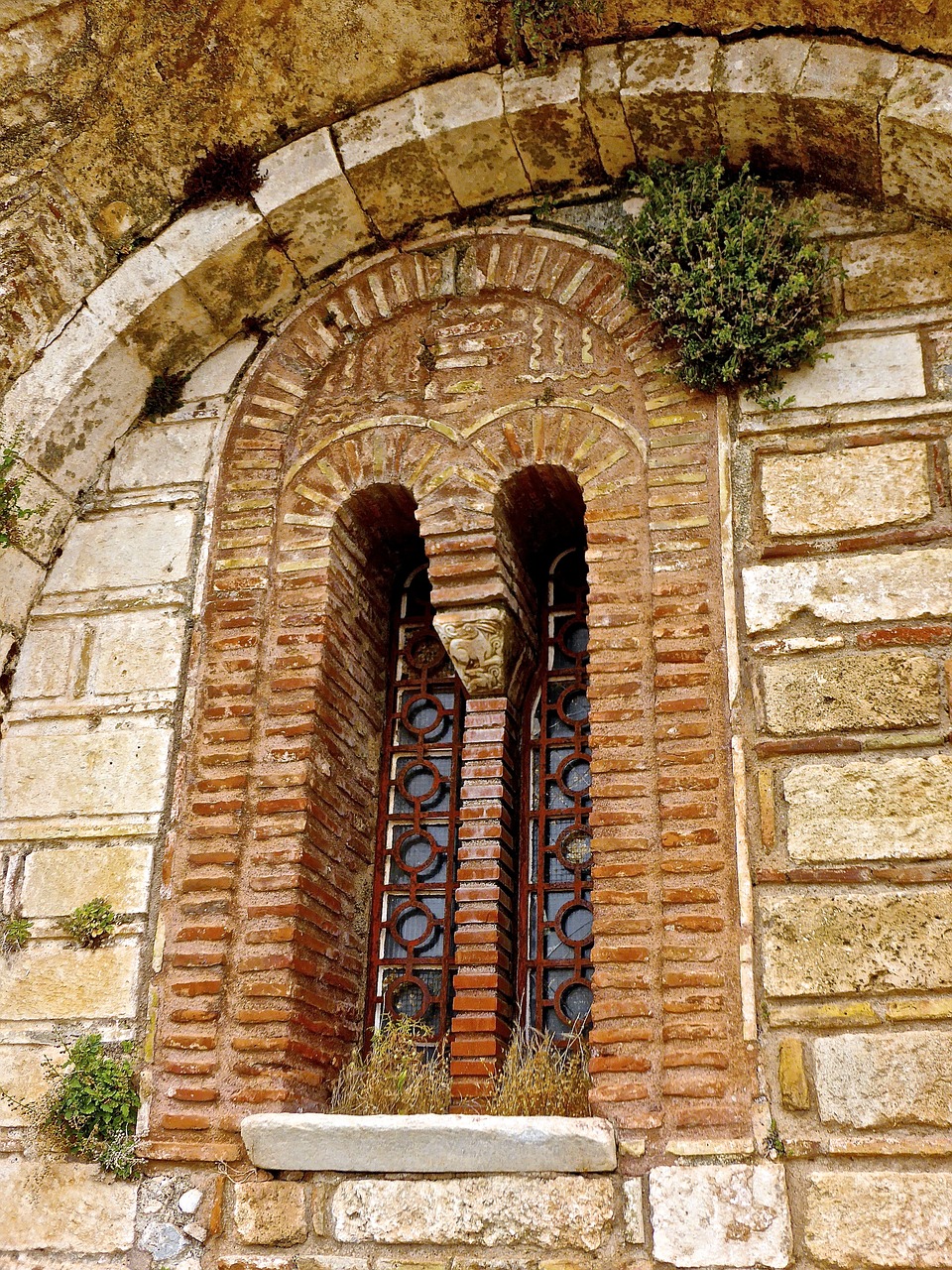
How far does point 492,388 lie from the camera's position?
4.34 metres

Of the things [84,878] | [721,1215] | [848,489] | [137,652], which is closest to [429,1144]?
[721,1215]

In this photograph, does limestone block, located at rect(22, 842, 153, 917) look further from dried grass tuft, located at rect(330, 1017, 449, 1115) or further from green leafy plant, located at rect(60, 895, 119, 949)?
dried grass tuft, located at rect(330, 1017, 449, 1115)

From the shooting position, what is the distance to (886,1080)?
3.14m

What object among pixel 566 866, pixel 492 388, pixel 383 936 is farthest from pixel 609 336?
pixel 383 936

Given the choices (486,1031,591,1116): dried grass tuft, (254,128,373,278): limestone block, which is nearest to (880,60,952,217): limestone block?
(254,128,373,278): limestone block

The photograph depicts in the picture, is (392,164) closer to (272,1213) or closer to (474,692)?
(474,692)

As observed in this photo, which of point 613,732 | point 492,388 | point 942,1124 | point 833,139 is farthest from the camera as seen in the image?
point 492,388

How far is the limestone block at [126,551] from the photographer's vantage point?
14.3 ft

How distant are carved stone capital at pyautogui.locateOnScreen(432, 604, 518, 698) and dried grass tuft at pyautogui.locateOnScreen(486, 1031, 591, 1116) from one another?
3.74 ft

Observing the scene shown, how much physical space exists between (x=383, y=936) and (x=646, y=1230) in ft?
4.32

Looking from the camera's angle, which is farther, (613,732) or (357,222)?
(357,222)

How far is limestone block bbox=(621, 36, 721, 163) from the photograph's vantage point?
13.4 feet

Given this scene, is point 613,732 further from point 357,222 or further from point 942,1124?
point 357,222

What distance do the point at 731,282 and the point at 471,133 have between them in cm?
113
